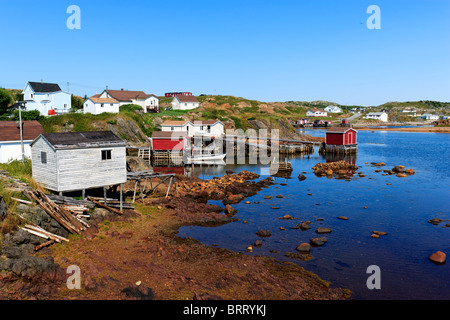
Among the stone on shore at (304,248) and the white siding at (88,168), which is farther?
the white siding at (88,168)

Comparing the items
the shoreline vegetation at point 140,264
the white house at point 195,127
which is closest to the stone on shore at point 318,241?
the shoreline vegetation at point 140,264

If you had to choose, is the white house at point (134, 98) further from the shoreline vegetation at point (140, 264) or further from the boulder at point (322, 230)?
the boulder at point (322, 230)

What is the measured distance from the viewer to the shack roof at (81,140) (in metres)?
23.8

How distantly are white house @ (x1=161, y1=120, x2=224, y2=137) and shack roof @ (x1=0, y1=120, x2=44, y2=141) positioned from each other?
35681mm

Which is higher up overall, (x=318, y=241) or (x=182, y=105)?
(x=182, y=105)

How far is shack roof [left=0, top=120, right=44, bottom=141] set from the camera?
33.6 meters

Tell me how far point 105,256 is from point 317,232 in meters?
14.7

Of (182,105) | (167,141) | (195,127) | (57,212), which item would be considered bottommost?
(57,212)

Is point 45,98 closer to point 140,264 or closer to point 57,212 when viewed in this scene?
point 57,212

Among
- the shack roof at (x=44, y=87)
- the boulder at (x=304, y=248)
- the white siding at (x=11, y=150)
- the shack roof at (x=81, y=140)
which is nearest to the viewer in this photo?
the boulder at (x=304, y=248)

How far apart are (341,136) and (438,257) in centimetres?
5212

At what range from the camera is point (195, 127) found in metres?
73.3

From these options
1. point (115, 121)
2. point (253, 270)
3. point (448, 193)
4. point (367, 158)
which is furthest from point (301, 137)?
point (253, 270)

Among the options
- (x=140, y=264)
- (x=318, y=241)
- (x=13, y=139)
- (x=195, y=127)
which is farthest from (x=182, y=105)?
(x=140, y=264)
